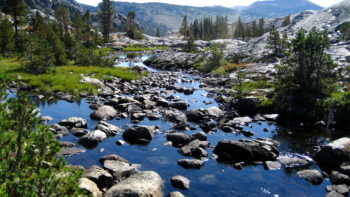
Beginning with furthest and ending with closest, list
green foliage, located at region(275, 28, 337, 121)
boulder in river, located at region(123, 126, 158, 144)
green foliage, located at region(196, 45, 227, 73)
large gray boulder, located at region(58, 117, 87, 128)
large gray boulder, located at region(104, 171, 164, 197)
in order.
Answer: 1. green foliage, located at region(196, 45, 227, 73)
2. green foliage, located at region(275, 28, 337, 121)
3. large gray boulder, located at region(58, 117, 87, 128)
4. boulder in river, located at region(123, 126, 158, 144)
5. large gray boulder, located at region(104, 171, 164, 197)

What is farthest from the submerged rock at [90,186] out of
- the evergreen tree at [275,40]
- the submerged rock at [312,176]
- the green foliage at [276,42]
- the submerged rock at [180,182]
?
the green foliage at [276,42]

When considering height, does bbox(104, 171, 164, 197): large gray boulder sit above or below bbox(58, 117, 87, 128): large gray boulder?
above

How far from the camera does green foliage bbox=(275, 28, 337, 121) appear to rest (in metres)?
27.8

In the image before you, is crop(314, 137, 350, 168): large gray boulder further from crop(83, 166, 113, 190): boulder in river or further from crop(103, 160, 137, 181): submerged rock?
crop(83, 166, 113, 190): boulder in river

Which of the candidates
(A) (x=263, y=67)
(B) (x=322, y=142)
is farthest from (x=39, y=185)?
(A) (x=263, y=67)

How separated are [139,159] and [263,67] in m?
42.2

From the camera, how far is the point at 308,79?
3027 cm

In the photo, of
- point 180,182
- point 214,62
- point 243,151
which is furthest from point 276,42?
point 180,182

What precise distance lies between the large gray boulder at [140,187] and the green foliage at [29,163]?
4.74 metres

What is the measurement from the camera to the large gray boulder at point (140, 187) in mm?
12539

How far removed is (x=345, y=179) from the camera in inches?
622

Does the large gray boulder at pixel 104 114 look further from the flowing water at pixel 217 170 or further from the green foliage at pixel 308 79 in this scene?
the green foliage at pixel 308 79

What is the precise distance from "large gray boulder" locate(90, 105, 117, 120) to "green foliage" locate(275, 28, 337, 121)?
16253 mm

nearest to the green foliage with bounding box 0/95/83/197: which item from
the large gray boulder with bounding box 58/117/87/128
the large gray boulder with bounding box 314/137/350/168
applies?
the large gray boulder with bounding box 58/117/87/128
